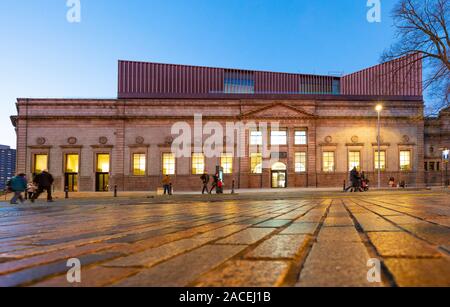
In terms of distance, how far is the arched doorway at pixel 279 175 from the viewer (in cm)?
3909

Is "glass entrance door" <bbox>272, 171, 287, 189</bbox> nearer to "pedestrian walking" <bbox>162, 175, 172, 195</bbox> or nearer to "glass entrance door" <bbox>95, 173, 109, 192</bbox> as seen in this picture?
"pedestrian walking" <bbox>162, 175, 172, 195</bbox>

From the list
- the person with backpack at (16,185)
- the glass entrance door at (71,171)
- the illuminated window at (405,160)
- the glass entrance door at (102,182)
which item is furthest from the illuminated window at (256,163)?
the person with backpack at (16,185)

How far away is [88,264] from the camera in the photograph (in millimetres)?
2678

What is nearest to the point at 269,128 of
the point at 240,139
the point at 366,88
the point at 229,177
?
the point at 240,139

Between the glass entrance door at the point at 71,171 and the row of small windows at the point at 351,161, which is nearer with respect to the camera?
the glass entrance door at the point at 71,171

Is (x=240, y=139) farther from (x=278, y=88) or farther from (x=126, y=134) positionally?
A: (x=126, y=134)

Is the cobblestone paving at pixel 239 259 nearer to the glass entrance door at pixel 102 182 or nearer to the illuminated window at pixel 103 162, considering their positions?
the glass entrance door at pixel 102 182

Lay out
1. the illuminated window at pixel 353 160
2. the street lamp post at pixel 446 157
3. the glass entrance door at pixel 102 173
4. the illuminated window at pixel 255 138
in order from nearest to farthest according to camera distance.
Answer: the street lamp post at pixel 446 157 → the glass entrance door at pixel 102 173 → the illuminated window at pixel 255 138 → the illuminated window at pixel 353 160

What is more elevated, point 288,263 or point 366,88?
point 366,88

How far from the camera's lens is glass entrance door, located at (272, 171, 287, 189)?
1537 inches

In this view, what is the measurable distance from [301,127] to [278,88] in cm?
792

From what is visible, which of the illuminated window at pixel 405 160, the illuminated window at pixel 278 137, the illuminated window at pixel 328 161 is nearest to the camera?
the illuminated window at pixel 278 137

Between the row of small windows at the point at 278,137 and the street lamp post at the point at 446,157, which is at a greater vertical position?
the row of small windows at the point at 278,137
